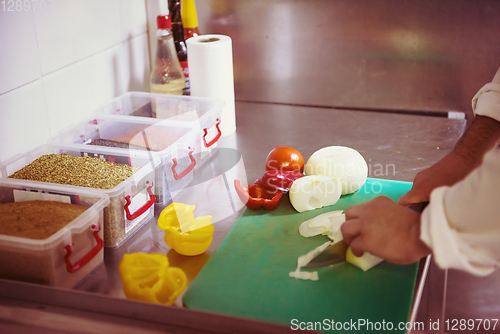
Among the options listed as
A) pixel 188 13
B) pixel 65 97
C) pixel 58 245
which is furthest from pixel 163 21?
pixel 58 245

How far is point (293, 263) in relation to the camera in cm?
72

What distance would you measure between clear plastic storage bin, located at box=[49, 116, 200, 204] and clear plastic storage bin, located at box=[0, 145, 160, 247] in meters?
0.01

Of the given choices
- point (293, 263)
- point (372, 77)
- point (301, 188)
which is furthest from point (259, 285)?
point (372, 77)

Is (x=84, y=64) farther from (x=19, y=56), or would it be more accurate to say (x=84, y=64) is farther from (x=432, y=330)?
(x=432, y=330)

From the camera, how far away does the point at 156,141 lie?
1.00 m

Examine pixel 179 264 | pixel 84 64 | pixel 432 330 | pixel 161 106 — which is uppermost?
pixel 84 64

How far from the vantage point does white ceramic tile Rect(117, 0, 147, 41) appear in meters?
1.29

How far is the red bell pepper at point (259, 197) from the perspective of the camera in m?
0.86

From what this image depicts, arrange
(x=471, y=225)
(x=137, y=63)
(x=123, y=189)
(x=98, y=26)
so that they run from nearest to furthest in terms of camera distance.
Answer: (x=471, y=225)
(x=123, y=189)
(x=98, y=26)
(x=137, y=63)

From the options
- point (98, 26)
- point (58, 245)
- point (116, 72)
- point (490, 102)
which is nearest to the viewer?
point (58, 245)

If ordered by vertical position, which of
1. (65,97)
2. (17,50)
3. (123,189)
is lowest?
(123,189)

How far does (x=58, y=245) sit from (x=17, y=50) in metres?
0.48

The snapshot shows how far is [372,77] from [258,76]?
0.38m

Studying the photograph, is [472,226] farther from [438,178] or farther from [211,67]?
[211,67]
